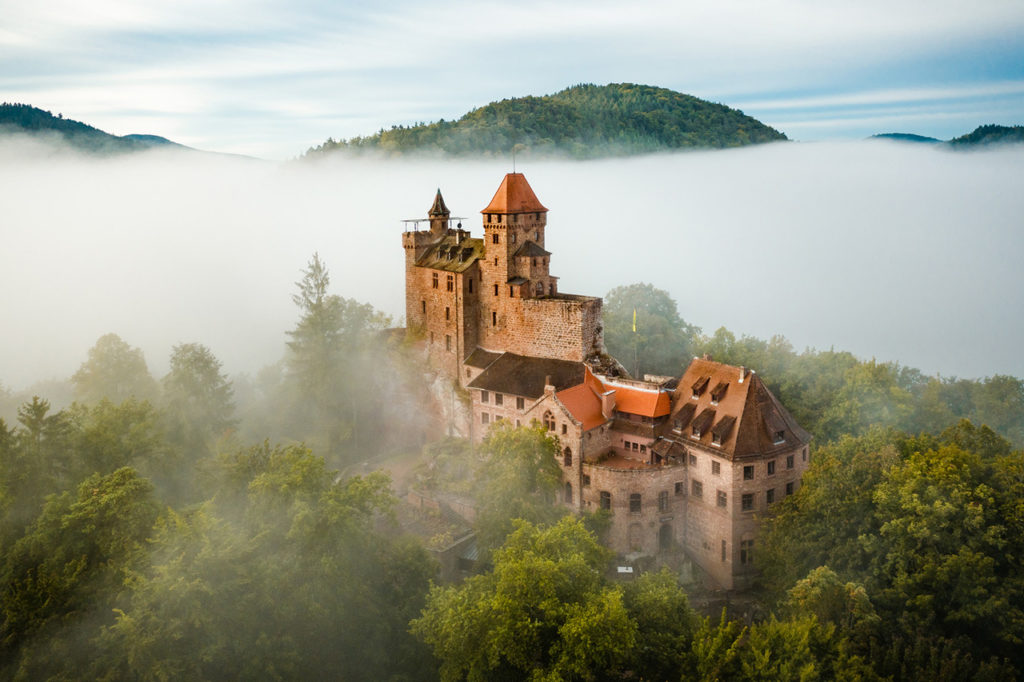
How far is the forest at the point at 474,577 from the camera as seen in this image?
1233 inches

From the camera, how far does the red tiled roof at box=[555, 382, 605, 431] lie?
47969mm

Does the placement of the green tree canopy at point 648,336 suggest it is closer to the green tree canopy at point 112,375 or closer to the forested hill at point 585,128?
the green tree canopy at point 112,375

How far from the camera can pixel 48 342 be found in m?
92.1

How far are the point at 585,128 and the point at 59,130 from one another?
7836 centimetres

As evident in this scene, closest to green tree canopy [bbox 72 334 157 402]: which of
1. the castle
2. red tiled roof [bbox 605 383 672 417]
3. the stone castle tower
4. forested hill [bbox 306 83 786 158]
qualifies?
the stone castle tower

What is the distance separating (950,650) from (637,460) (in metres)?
19.2

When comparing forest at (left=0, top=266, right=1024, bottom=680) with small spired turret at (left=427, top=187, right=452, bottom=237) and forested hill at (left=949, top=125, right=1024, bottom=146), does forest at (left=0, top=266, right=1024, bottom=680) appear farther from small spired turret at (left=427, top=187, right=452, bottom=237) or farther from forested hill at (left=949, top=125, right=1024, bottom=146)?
forested hill at (left=949, top=125, right=1024, bottom=146)

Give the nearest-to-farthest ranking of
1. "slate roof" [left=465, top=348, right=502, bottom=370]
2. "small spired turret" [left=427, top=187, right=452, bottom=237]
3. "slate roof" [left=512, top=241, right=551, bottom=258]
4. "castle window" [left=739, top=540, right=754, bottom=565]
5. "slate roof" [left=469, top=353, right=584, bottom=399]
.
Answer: "castle window" [left=739, top=540, right=754, bottom=565] → "slate roof" [left=469, top=353, right=584, bottom=399] → "slate roof" [left=512, top=241, right=551, bottom=258] → "slate roof" [left=465, top=348, right=502, bottom=370] → "small spired turret" [left=427, top=187, right=452, bottom=237]

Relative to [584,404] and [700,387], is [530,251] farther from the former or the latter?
[700,387]

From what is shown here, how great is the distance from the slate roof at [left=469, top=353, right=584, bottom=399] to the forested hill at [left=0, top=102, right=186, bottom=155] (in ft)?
258

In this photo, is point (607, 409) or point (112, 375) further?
point (112, 375)

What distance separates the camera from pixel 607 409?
49.6m

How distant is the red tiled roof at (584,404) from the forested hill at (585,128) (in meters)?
78.8

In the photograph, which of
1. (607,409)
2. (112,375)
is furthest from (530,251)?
(112,375)
